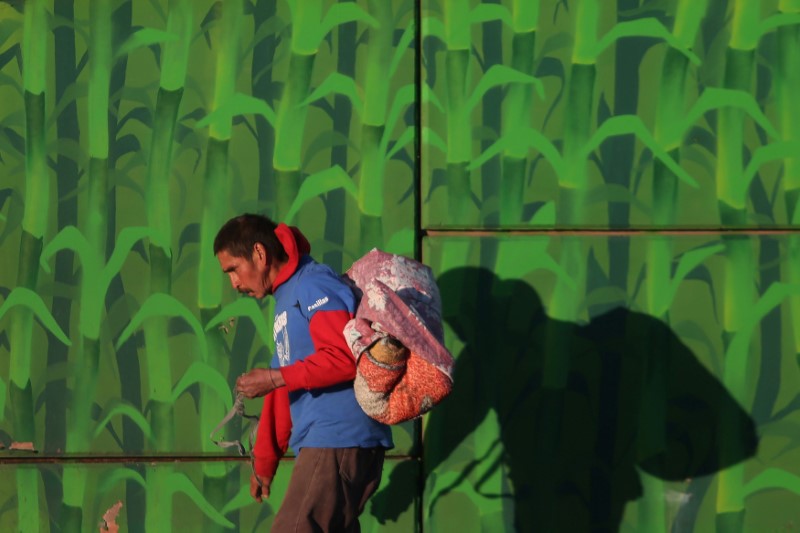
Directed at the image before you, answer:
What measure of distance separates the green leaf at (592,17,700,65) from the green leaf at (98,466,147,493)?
2.79 m

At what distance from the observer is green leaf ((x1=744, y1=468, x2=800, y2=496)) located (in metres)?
5.98

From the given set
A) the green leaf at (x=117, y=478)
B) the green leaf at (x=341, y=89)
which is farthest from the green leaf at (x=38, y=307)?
the green leaf at (x=341, y=89)

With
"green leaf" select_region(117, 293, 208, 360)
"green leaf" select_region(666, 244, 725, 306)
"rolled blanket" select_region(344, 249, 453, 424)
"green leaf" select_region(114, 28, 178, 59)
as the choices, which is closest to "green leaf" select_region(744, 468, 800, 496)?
"green leaf" select_region(666, 244, 725, 306)

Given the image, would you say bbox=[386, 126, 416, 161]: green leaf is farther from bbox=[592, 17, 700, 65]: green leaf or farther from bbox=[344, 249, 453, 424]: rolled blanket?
bbox=[344, 249, 453, 424]: rolled blanket

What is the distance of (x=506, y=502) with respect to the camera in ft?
19.8

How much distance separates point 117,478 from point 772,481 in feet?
9.62

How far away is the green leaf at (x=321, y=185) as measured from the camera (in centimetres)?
609

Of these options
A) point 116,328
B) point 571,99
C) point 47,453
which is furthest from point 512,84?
point 47,453

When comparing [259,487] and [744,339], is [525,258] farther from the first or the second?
[259,487]

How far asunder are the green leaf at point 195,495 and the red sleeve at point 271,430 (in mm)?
1194

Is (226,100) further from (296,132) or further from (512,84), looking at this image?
(512,84)

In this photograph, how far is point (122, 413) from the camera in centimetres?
619

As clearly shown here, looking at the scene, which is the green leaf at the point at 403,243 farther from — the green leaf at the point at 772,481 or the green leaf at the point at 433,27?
the green leaf at the point at 772,481

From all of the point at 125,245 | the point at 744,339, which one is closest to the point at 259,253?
the point at 125,245
